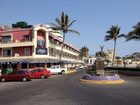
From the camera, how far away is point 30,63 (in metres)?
65.9

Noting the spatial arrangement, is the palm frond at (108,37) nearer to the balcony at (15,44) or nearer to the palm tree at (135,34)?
the balcony at (15,44)

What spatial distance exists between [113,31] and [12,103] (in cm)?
7611

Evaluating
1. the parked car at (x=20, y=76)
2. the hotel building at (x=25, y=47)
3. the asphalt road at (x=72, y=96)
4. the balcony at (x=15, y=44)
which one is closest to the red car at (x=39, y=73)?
the parked car at (x=20, y=76)

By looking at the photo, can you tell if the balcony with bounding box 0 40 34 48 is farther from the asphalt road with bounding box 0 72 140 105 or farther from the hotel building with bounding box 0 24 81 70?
the asphalt road with bounding box 0 72 140 105

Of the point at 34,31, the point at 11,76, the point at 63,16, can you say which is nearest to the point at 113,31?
the point at 63,16

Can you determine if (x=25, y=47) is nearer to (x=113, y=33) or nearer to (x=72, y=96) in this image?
(x=113, y=33)

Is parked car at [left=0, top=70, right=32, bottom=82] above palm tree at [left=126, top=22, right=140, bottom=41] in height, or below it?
below

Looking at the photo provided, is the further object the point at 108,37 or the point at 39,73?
the point at 108,37

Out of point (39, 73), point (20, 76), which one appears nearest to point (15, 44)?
point (39, 73)

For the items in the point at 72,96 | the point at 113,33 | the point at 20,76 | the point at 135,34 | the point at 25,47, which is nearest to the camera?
the point at 72,96

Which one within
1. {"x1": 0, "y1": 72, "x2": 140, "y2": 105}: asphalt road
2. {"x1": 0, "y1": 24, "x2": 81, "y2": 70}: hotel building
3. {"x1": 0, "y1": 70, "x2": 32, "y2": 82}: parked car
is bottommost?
{"x1": 0, "y1": 72, "x2": 140, "y2": 105}: asphalt road

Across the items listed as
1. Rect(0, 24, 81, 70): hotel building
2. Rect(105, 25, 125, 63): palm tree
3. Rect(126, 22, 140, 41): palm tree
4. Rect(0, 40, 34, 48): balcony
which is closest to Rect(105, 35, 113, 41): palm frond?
Rect(105, 25, 125, 63): palm tree

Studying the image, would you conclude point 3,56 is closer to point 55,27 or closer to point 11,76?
point 55,27

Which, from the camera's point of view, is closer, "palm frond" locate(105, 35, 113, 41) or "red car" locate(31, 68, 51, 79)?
"red car" locate(31, 68, 51, 79)
